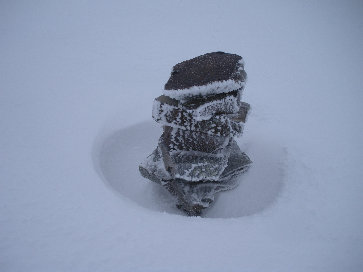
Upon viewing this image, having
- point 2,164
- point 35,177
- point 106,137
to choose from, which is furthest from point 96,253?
point 106,137

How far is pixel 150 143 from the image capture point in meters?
3.38

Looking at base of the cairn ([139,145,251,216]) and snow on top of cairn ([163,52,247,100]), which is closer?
snow on top of cairn ([163,52,247,100])

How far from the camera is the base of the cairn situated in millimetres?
2594

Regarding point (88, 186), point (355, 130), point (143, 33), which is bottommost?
point (88, 186)

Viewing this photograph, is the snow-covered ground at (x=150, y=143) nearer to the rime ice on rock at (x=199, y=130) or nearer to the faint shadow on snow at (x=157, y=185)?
the faint shadow on snow at (x=157, y=185)

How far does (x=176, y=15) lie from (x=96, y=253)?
16.5ft

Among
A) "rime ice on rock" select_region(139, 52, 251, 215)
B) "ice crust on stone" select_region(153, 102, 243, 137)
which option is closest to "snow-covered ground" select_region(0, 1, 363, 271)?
"rime ice on rock" select_region(139, 52, 251, 215)

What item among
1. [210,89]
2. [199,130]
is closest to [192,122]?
[199,130]

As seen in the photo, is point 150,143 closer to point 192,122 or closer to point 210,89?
point 192,122

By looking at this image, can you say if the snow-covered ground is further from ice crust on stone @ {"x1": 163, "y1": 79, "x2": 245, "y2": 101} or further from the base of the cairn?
ice crust on stone @ {"x1": 163, "y1": 79, "x2": 245, "y2": 101}

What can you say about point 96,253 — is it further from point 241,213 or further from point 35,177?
point 241,213

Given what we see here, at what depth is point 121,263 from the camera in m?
1.85

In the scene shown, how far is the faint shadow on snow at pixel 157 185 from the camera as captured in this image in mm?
2721

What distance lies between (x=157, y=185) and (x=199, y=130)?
0.76 metres
